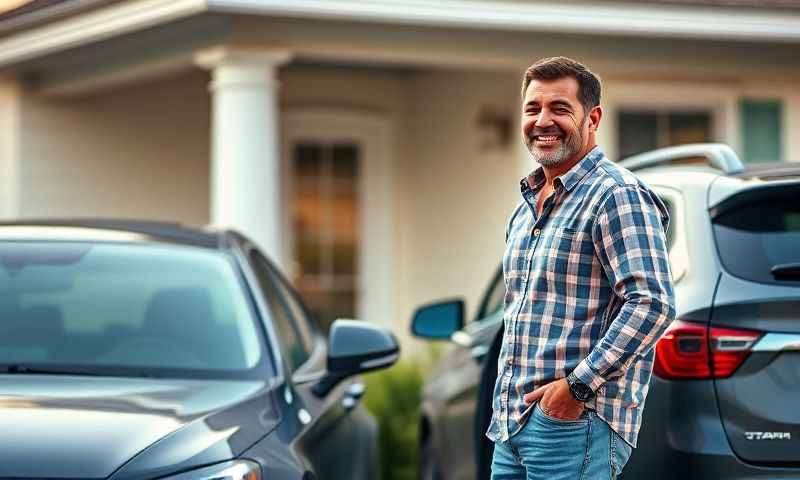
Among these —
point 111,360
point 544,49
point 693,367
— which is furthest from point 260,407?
point 544,49

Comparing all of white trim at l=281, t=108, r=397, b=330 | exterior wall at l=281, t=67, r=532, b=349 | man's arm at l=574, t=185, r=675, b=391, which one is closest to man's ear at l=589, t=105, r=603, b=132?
man's arm at l=574, t=185, r=675, b=391

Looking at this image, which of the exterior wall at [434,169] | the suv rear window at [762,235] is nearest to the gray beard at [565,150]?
the suv rear window at [762,235]

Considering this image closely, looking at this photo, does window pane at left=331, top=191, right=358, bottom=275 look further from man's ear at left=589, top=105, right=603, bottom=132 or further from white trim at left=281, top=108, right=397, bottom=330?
man's ear at left=589, top=105, right=603, bottom=132

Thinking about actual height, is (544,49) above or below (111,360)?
above

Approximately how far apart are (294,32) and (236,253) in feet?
16.1

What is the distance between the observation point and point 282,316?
17.1ft

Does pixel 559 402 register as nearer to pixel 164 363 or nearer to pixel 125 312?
pixel 164 363

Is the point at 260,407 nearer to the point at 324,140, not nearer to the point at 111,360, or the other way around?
the point at 111,360

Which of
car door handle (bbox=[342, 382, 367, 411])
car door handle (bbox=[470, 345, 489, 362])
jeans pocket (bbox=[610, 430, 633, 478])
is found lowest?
car door handle (bbox=[342, 382, 367, 411])

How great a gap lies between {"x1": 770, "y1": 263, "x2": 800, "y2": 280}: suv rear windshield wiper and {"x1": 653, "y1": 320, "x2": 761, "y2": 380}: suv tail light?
0.74 ft

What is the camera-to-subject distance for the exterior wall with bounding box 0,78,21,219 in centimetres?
1173

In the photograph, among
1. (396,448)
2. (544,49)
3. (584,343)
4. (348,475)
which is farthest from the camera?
(544,49)

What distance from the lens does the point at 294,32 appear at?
966cm

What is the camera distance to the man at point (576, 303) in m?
3.22
